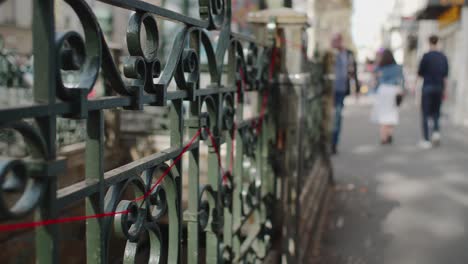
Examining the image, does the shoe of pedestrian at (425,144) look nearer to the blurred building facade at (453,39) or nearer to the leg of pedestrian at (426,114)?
the leg of pedestrian at (426,114)

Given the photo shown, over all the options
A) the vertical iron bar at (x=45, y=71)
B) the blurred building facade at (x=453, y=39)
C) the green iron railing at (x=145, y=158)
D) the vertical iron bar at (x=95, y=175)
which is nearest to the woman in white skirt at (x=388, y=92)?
the blurred building facade at (x=453, y=39)

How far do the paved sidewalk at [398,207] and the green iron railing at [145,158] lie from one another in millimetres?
1680

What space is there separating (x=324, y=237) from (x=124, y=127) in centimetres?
367

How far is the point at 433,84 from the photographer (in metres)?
9.70

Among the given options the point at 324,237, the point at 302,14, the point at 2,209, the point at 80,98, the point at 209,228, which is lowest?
the point at 324,237

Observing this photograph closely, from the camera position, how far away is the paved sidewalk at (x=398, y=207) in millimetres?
4258

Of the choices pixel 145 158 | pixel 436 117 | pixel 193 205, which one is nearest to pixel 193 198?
pixel 193 205

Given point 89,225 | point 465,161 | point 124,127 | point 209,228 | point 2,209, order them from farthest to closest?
point 465,161, point 124,127, point 209,228, point 89,225, point 2,209

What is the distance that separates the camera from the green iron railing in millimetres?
1113

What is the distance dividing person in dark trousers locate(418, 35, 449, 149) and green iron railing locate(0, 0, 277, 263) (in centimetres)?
742

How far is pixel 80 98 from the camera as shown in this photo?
121 centimetres

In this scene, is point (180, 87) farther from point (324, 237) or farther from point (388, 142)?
point (388, 142)

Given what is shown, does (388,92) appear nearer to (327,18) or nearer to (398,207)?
(398,207)

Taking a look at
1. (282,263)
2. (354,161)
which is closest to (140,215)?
(282,263)
